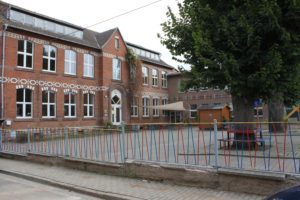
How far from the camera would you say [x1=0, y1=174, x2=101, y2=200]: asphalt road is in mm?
7660

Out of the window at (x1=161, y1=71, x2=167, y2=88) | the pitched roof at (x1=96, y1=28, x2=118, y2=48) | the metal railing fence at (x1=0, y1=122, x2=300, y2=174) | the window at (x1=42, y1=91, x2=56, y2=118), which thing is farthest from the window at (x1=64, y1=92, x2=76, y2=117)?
the window at (x1=161, y1=71, x2=167, y2=88)

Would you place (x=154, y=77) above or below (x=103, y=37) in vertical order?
below

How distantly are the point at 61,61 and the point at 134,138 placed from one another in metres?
18.7

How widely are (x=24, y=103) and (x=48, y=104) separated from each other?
216 cm

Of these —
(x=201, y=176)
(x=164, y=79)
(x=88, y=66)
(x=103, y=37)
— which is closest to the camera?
(x=201, y=176)

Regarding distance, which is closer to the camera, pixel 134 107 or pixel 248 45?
pixel 248 45

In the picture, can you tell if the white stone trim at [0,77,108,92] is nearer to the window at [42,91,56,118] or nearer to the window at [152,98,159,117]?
the window at [42,91,56,118]

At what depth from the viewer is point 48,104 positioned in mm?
25719

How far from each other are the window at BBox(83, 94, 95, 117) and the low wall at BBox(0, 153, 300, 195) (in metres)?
18.6

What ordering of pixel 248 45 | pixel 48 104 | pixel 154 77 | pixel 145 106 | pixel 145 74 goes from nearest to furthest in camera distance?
pixel 248 45
pixel 48 104
pixel 145 106
pixel 145 74
pixel 154 77

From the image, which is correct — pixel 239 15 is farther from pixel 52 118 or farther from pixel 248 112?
pixel 52 118

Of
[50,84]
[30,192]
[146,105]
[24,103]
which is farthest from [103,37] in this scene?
[30,192]

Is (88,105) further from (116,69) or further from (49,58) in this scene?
(49,58)

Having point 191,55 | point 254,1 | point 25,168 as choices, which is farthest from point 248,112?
point 25,168
